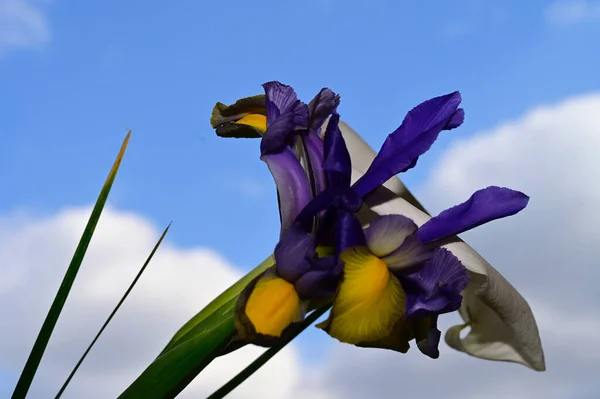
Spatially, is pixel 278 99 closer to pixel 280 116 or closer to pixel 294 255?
pixel 280 116

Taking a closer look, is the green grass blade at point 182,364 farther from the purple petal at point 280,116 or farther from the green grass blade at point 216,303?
the purple petal at point 280,116

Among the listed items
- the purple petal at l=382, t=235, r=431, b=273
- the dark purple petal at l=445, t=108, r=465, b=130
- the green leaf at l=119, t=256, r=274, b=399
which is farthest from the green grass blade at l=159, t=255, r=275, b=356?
the dark purple petal at l=445, t=108, r=465, b=130

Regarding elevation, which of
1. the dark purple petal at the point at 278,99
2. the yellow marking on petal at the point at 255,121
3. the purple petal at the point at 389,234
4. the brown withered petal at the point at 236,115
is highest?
the brown withered petal at the point at 236,115

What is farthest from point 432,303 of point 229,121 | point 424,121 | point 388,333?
point 229,121

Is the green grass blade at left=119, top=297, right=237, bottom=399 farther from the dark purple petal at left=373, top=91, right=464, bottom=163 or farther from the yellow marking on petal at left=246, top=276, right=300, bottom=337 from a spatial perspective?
the dark purple petal at left=373, top=91, right=464, bottom=163

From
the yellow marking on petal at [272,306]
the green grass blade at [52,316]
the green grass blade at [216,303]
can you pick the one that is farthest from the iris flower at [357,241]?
the green grass blade at [52,316]

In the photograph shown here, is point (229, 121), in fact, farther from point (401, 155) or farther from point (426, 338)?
point (426, 338)

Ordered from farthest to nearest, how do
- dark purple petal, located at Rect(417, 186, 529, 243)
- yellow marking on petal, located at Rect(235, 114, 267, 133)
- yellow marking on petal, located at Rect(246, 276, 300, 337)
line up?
1. yellow marking on petal, located at Rect(235, 114, 267, 133)
2. dark purple petal, located at Rect(417, 186, 529, 243)
3. yellow marking on petal, located at Rect(246, 276, 300, 337)
